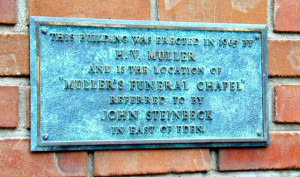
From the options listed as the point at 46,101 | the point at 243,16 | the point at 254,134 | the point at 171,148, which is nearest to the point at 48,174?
the point at 46,101

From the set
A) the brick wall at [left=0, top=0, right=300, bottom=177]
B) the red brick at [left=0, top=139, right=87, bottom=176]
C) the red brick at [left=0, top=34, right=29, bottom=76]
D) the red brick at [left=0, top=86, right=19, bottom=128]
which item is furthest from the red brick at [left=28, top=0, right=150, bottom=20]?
the red brick at [left=0, top=139, right=87, bottom=176]

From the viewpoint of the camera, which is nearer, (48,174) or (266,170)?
(48,174)

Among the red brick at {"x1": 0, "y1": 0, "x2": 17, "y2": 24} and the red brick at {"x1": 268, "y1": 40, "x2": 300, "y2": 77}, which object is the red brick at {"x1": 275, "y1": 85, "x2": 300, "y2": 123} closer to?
the red brick at {"x1": 268, "y1": 40, "x2": 300, "y2": 77}

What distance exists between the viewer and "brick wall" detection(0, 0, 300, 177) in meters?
1.54

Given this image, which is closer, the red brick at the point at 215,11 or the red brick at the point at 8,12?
the red brick at the point at 8,12

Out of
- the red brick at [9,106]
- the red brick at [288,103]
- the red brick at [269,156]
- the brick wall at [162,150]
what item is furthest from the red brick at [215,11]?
the red brick at [9,106]

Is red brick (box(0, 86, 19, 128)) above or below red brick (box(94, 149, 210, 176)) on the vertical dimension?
above

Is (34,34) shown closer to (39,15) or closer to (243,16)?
(39,15)

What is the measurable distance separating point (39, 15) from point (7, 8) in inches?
4.2

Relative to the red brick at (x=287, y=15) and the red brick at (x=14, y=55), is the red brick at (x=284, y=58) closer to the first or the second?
the red brick at (x=287, y=15)

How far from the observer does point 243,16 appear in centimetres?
171

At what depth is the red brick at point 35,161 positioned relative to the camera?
1528 mm

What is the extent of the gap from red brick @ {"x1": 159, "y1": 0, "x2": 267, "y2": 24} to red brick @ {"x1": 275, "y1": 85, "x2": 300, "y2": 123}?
0.27m

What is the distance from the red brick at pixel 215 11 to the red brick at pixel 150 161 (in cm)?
49
